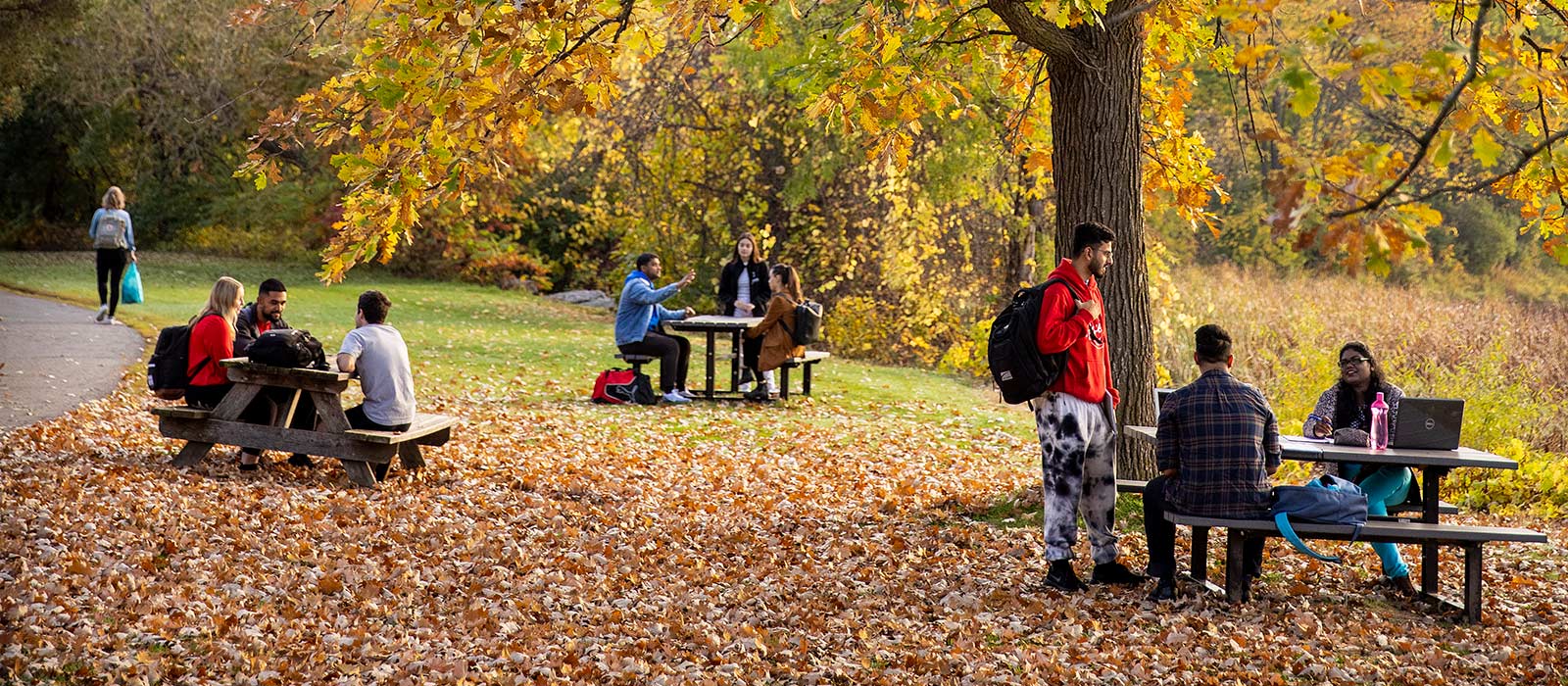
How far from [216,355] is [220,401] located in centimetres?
Answer: 30

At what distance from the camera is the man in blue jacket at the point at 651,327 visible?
512 inches

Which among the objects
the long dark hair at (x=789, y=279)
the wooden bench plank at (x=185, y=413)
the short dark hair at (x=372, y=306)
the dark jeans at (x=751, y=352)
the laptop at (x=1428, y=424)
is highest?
the long dark hair at (x=789, y=279)

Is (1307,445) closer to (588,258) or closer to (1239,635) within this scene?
(1239,635)

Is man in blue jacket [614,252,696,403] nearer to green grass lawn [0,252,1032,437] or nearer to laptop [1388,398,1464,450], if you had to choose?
green grass lawn [0,252,1032,437]

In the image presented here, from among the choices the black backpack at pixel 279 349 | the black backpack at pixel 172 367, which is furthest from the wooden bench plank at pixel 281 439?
the black backpack at pixel 279 349

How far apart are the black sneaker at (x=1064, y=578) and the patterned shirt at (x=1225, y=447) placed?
69 centimetres

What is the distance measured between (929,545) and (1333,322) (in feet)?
38.2

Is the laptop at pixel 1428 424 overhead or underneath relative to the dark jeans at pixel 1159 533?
overhead

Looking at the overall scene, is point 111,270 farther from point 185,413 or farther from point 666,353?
point 185,413

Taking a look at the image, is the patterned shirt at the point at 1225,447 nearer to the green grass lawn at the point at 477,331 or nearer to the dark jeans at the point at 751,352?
the green grass lawn at the point at 477,331

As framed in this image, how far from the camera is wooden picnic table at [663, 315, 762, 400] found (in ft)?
43.5

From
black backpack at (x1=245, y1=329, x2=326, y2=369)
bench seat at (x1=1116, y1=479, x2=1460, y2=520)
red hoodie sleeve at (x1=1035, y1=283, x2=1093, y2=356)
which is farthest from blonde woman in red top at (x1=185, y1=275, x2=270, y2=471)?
bench seat at (x1=1116, y1=479, x2=1460, y2=520)

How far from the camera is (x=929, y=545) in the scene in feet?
25.3

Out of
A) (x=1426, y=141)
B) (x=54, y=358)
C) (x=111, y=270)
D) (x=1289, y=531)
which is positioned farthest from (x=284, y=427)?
(x=111, y=270)
